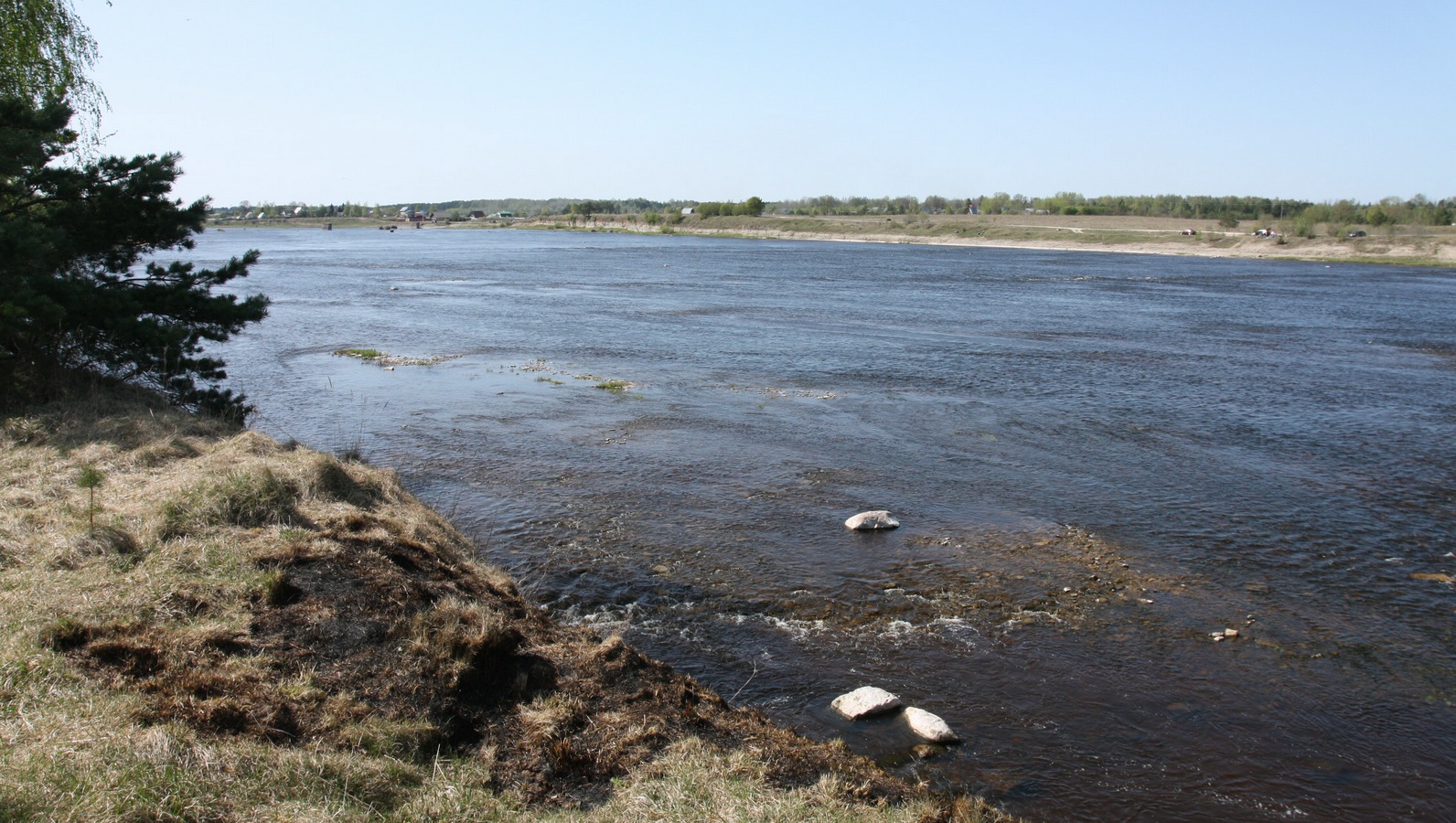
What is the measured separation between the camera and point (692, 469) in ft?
50.5

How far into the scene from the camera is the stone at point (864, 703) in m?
7.90

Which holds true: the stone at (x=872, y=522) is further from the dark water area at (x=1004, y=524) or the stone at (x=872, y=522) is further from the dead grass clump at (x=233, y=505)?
the dead grass clump at (x=233, y=505)

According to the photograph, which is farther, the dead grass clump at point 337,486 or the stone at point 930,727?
the dead grass clump at point 337,486

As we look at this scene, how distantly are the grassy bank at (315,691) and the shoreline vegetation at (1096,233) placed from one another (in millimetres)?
69226

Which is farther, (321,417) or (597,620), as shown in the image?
(321,417)

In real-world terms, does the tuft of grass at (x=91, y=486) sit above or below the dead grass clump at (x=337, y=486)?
above

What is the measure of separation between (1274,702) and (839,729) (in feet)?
13.7

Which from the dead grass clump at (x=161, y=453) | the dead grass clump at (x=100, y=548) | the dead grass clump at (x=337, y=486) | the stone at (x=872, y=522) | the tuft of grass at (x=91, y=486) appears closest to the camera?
the dead grass clump at (x=100, y=548)

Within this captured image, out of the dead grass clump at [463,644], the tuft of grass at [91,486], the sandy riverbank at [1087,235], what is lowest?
the dead grass clump at [463,644]

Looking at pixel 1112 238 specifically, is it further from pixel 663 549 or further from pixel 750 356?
pixel 663 549

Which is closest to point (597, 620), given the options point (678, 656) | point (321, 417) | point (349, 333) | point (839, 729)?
point (678, 656)

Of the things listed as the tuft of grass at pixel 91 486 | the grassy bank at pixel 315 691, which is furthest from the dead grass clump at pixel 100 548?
the tuft of grass at pixel 91 486

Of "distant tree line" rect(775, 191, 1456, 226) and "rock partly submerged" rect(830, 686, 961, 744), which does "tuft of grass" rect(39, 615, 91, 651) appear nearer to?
"rock partly submerged" rect(830, 686, 961, 744)

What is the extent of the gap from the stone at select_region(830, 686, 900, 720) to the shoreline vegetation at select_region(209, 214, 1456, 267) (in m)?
73.0
